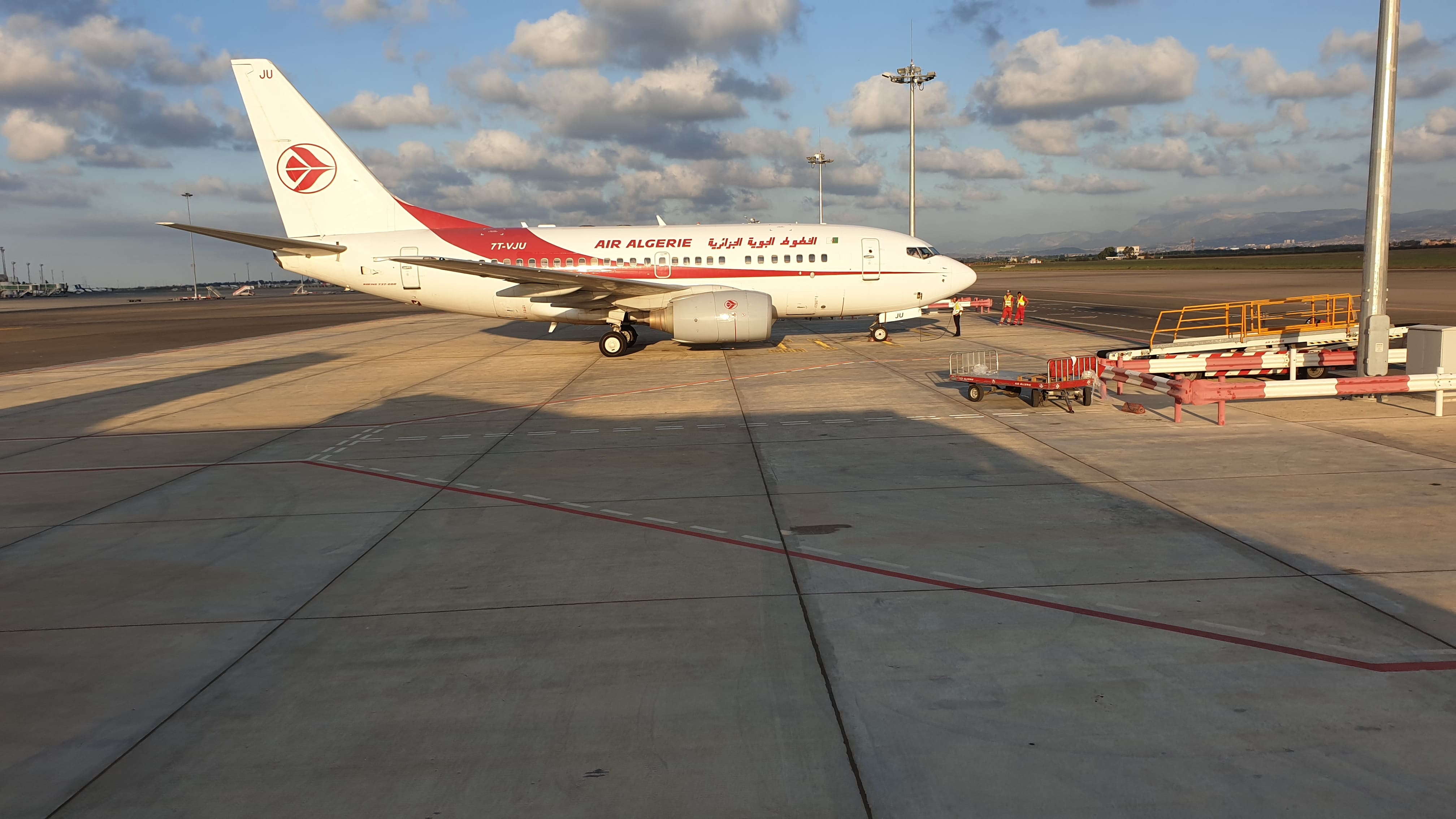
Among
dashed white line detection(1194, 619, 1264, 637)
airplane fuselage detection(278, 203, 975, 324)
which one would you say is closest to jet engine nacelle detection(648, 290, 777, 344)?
airplane fuselage detection(278, 203, 975, 324)

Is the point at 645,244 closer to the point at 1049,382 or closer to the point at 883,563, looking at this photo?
the point at 1049,382

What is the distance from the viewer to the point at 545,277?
Result: 25.4m

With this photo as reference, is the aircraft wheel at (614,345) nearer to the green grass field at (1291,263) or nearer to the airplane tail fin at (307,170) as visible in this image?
the airplane tail fin at (307,170)

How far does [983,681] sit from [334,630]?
5.22 metres

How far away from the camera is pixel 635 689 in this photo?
6.19 meters

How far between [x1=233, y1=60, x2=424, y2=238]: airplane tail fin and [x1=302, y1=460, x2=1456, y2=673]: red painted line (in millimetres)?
20721

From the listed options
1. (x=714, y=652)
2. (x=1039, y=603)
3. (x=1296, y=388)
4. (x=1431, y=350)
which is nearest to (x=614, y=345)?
(x=1296, y=388)

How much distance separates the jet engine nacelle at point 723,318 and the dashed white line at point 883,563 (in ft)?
56.1

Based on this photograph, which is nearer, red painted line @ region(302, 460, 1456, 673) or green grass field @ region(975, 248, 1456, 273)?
red painted line @ region(302, 460, 1456, 673)

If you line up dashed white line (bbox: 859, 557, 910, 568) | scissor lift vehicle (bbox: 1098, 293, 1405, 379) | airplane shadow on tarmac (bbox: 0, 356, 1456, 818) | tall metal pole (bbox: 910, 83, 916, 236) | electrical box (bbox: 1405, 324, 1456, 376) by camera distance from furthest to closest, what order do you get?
tall metal pole (bbox: 910, 83, 916, 236), scissor lift vehicle (bbox: 1098, 293, 1405, 379), electrical box (bbox: 1405, 324, 1456, 376), dashed white line (bbox: 859, 557, 910, 568), airplane shadow on tarmac (bbox: 0, 356, 1456, 818)

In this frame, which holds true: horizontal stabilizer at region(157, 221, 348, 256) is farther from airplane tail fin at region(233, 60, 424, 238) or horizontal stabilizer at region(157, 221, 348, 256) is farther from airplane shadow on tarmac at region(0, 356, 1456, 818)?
airplane shadow on tarmac at region(0, 356, 1456, 818)

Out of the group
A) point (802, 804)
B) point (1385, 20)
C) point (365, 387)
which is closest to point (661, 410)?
point (365, 387)

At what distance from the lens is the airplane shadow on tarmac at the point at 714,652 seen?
200 inches

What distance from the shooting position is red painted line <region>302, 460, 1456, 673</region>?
6.19 meters
